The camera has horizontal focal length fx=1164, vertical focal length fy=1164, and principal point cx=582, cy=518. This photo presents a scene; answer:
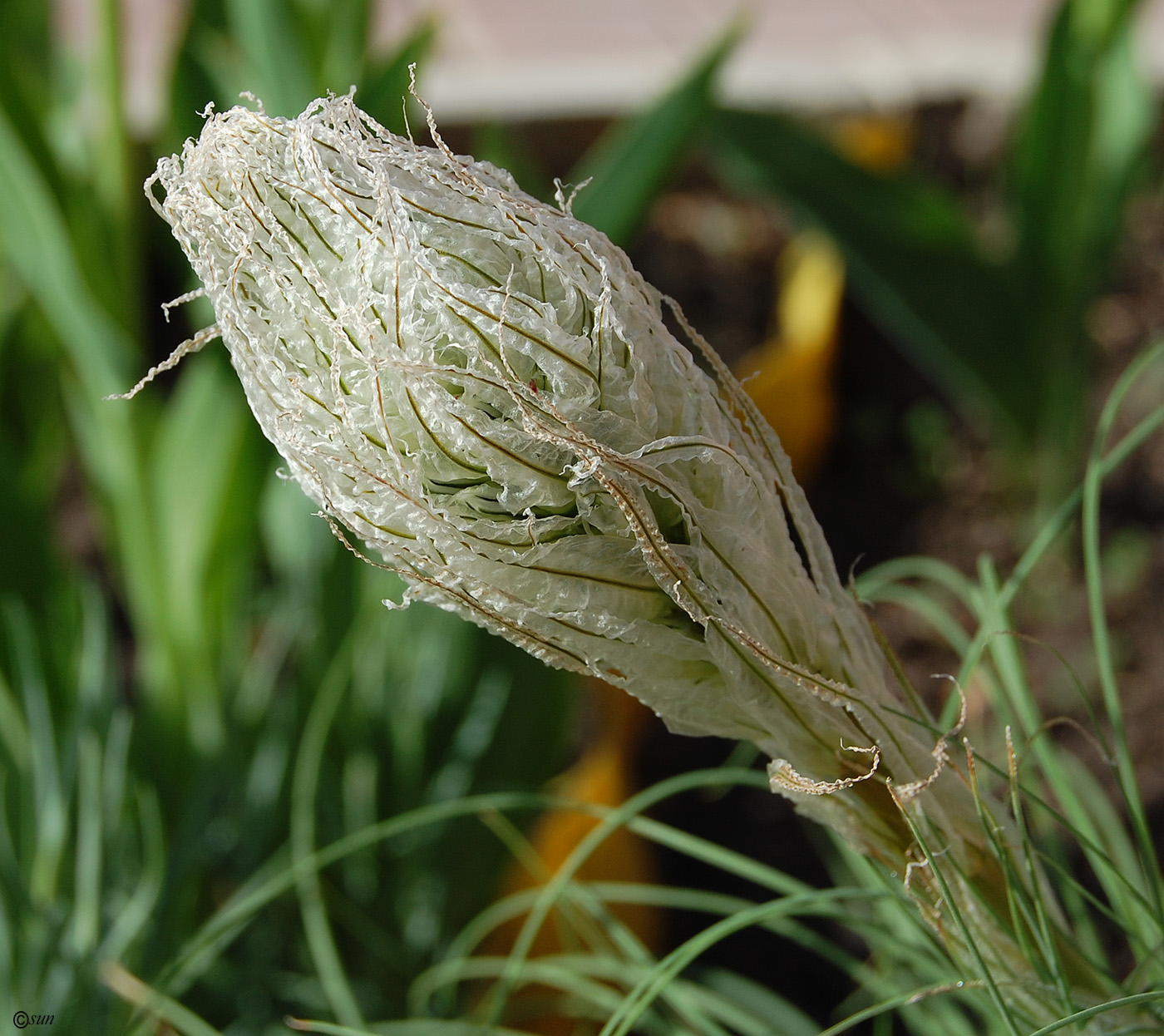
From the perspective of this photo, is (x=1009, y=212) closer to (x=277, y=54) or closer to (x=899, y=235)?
(x=899, y=235)

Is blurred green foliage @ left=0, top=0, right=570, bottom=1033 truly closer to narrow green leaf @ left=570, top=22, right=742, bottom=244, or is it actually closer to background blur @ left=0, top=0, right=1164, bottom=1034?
background blur @ left=0, top=0, right=1164, bottom=1034

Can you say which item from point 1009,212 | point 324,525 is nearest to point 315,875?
point 324,525

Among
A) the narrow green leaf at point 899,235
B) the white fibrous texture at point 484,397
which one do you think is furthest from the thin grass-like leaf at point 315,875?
the narrow green leaf at point 899,235

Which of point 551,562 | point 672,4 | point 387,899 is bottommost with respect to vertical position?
point 387,899

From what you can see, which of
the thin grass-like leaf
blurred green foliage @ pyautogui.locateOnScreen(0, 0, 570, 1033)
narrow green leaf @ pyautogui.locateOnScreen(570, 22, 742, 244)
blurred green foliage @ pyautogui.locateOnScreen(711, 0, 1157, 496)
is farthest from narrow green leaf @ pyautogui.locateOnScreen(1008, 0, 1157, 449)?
the thin grass-like leaf

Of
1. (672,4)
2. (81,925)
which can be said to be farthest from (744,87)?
(81,925)

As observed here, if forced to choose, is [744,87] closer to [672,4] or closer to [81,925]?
[672,4]

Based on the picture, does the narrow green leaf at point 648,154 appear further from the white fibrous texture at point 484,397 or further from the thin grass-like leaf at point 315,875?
the white fibrous texture at point 484,397
